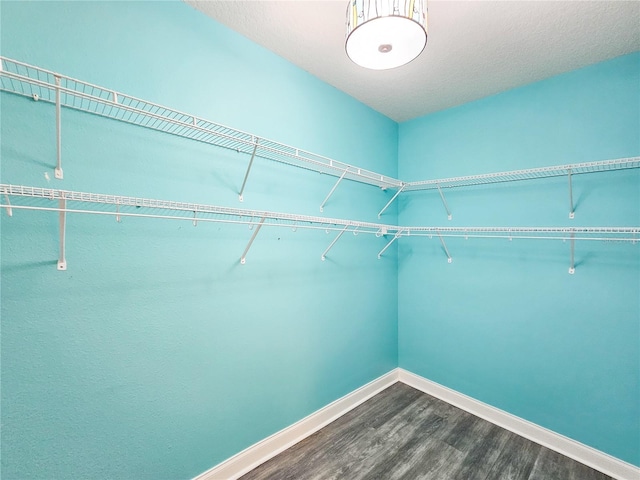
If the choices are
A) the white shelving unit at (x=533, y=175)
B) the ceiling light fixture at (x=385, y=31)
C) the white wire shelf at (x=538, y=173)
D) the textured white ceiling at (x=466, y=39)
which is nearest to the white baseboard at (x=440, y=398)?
the white shelving unit at (x=533, y=175)

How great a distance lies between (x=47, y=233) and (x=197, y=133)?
0.74 metres

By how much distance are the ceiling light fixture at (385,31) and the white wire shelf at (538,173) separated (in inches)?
46.4

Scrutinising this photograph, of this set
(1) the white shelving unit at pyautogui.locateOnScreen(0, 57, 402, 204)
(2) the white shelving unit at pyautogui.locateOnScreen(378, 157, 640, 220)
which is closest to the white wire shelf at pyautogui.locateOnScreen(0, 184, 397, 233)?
(1) the white shelving unit at pyautogui.locateOnScreen(0, 57, 402, 204)

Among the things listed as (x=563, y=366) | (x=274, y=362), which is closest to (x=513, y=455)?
(x=563, y=366)

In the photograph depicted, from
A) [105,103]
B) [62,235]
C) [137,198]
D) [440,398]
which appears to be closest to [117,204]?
Result: [137,198]

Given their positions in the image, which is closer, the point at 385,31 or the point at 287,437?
the point at 385,31

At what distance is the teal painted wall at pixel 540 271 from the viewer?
1.62 metres

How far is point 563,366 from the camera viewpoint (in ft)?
5.88

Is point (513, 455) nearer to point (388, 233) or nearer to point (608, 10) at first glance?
point (388, 233)

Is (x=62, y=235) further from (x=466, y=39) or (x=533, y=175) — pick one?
(x=533, y=175)

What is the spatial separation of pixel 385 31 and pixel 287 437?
225 cm

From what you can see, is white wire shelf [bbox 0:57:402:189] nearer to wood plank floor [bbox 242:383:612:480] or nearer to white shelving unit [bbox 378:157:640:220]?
white shelving unit [bbox 378:157:640:220]

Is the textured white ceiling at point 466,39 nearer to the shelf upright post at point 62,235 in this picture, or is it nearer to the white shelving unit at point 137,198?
the white shelving unit at point 137,198

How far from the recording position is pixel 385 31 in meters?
0.96
